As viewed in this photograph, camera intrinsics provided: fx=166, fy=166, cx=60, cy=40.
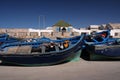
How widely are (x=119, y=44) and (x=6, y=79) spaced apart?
6537mm

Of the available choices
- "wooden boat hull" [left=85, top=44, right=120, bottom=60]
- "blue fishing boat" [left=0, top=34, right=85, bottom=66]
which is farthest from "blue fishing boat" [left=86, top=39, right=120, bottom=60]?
"blue fishing boat" [left=0, top=34, right=85, bottom=66]

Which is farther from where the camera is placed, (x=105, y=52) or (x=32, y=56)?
(x=105, y=52)

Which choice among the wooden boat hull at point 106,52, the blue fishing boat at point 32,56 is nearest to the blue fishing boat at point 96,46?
the wooden boat hull at point 106,52

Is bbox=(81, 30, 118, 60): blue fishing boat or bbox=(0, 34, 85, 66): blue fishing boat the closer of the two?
bbox=(0, 34, 85, 66): blue fishing boat

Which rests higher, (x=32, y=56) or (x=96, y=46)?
(x=96, y=46)

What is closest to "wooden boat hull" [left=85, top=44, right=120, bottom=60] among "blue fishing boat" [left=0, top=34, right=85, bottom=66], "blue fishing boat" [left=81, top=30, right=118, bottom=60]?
"blue fishing boat" [left=81, top=30, right=118, bottom=60]

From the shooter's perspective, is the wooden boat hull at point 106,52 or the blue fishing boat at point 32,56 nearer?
the blue fishing boat at point 32,56

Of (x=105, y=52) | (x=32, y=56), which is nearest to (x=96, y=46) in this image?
(x=105, y=52)

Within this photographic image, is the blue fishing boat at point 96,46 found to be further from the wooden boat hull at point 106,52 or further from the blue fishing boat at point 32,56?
the blue fishing boat at point 32,56

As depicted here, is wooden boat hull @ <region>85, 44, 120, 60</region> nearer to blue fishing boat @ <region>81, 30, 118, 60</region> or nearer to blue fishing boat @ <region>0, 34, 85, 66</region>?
blue fishing boat @ <region>81, 30, 118, 60</region>

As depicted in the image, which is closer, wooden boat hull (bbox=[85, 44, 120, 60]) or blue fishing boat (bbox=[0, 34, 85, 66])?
blue fishing boat (bbox=[0, 34, 85, 66])

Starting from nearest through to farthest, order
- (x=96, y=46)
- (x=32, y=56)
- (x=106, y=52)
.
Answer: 1. (x=32, y=56)
2. (x=106, y=52)
3. (x=96, y=46)

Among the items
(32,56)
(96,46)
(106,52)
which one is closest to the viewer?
(32,56)

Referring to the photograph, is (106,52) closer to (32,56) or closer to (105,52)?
(105,52)
